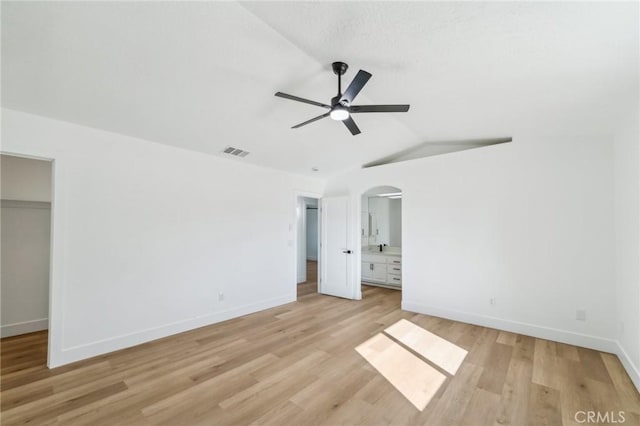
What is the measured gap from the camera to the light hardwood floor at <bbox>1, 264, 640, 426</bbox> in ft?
7.19

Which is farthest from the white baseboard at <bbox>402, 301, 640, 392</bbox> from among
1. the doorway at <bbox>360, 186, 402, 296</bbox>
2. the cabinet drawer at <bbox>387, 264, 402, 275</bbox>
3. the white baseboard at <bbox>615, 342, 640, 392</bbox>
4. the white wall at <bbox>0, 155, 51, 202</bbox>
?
the white wall at <bbox>0, 155, 51, 202</bbox>

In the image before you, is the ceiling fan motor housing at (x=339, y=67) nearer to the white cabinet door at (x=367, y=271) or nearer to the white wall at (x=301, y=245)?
the white wall at (x=301, y=245)

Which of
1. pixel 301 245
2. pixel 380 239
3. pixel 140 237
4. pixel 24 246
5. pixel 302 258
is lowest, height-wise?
pixel 302 258

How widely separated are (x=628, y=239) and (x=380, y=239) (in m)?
5.02

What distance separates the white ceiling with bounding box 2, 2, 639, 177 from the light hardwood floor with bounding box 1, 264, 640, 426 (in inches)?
106

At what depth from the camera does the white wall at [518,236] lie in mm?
3443

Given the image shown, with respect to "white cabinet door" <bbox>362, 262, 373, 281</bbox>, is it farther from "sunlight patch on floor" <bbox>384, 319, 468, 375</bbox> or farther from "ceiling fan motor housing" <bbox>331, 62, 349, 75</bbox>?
"ceiling fan motor housing" <bbox>331, 62, 349, 75</bbox>

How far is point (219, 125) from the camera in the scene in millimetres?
3564

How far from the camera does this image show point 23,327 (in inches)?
152

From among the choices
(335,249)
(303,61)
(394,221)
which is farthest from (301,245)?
(303,61)

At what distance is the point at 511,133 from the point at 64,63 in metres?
5.06

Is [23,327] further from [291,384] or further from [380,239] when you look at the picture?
[380,239]

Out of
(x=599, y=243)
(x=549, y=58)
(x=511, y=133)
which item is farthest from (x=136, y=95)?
(x=599, y=243)

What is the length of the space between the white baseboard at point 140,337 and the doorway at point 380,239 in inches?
120
